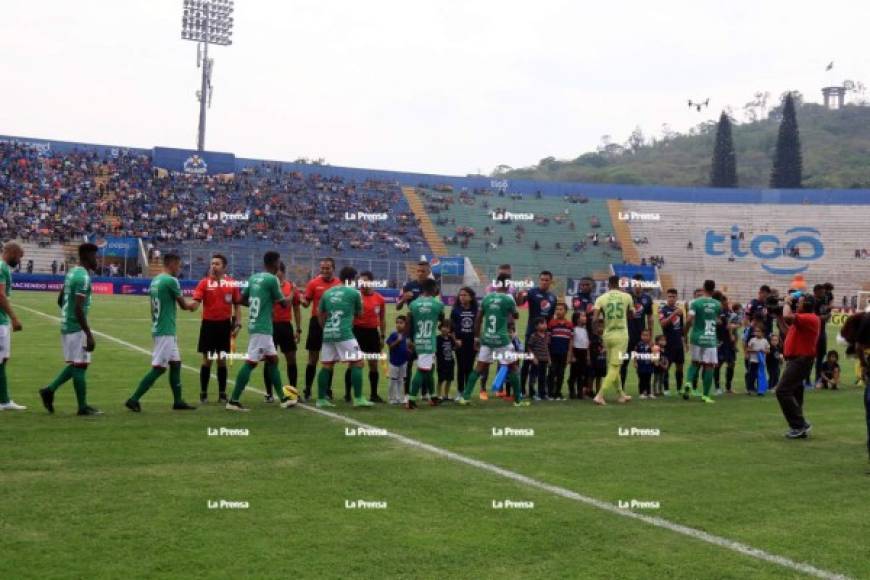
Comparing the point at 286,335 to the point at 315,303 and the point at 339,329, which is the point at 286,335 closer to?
the point at 315,303

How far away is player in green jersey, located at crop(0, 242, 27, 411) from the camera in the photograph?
461 inches

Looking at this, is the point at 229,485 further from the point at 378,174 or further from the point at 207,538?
the point at 378,174

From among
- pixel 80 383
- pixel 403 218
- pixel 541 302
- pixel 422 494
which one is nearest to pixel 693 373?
pixel 541 302

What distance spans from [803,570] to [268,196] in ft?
203

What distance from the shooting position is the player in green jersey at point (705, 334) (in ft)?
52.9

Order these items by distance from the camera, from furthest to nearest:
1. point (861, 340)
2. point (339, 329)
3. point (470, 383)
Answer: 1. point (470, 383)
2. point (339, 329)
3. point (861, 340)

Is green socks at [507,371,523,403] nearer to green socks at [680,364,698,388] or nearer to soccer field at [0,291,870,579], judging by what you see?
soccer field at [0,291,870,579]

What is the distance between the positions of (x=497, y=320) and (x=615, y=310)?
7.25ft

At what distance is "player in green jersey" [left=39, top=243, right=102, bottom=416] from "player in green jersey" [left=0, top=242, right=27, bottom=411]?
613 mm

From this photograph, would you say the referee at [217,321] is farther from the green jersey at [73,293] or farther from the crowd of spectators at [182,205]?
the crowd of spectators at [182,205]

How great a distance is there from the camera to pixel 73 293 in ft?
38.6

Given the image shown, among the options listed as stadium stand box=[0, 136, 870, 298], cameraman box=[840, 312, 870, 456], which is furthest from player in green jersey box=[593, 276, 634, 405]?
stadium stand box=[0, 136, 870, 298]

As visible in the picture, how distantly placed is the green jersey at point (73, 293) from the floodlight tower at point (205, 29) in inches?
2281

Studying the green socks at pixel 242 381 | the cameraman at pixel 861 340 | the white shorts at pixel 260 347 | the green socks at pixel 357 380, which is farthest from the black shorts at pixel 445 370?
the cameraman at pixel 861 340
